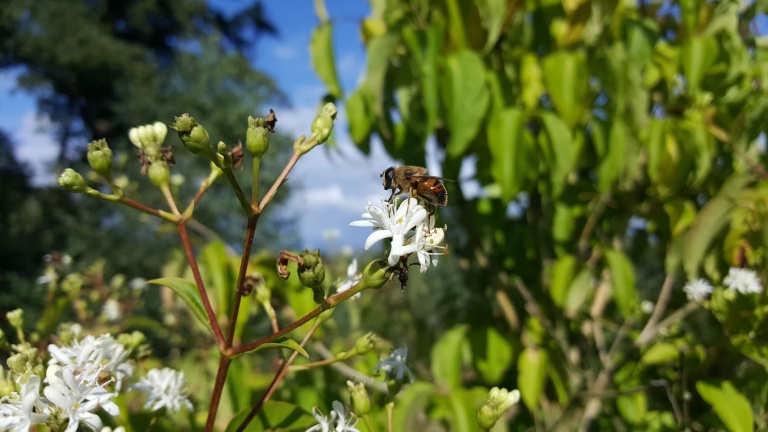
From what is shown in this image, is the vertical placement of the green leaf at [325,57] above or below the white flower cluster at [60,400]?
above

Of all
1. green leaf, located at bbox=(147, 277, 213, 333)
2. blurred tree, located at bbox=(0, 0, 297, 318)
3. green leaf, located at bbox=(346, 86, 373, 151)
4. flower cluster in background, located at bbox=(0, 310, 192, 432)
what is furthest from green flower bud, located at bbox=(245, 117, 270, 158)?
blurred tree, located at bbox=(0, 0, 297, 318)

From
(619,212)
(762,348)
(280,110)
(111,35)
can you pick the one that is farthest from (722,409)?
(111,35)

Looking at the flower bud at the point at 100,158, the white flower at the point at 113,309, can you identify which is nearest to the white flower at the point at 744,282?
the flower bud at the point at 100,158

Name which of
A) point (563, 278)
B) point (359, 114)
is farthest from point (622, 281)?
point (359, 114)

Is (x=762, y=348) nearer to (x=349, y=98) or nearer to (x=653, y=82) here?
(x=653, y=82)

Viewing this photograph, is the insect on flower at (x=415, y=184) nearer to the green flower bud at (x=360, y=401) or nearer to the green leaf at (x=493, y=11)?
the green flower bud at (x=360, y=401)

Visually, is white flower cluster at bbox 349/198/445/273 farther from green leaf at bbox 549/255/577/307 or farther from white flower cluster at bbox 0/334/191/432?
green leaf at bbox 549/255/577/307

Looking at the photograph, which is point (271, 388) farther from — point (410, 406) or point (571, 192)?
point (571, 192)
